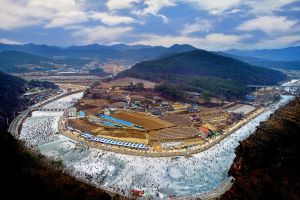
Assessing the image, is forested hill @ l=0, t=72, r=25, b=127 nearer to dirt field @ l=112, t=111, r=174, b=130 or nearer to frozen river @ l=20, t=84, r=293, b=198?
frozen river @ l=20, t=84, r=293, b=198

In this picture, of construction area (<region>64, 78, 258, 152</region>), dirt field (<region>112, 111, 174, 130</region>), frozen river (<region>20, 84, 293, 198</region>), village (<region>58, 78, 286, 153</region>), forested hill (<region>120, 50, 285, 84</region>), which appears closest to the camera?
frozen river (<region>20, 84, 293, 198</region>)

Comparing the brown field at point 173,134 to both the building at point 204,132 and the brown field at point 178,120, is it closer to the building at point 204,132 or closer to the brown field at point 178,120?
the building at point 204,132

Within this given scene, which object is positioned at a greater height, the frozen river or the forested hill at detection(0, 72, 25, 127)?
the forested hill at detection(0, 72, 25, 127)

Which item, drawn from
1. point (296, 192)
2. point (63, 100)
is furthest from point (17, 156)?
point (63, 100)

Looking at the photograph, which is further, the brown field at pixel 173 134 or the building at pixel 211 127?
the building at pixel 211 127

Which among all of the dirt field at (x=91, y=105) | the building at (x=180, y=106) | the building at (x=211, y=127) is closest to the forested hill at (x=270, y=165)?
the building at (x=211, y=127)

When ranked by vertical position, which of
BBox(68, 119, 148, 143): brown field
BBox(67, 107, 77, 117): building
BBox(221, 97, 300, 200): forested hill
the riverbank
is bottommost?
the riverbank

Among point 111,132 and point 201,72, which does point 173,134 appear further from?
→ point 201,72

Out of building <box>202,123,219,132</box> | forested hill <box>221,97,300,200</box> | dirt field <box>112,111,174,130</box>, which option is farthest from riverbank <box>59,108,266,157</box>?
forested hill <box>221,97,300,200</box>
